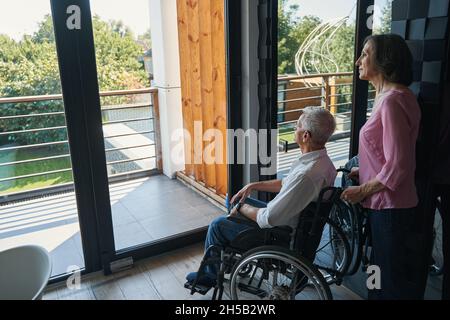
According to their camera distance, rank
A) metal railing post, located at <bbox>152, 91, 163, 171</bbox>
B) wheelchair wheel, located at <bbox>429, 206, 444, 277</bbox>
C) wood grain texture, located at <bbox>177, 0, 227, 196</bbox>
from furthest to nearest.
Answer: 1. metal railing post, located at <bbox>152, 91, 163, 171</bbox>
2. wood grain texture, located at <bbox>177, 0, 227, 196</bbox>
3. wheelchair wheel, located at <bbox>429, 206, 444, 277</bbox>

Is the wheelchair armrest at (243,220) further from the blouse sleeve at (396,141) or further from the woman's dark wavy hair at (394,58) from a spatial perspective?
the woman's dark wavy hair at (394,58)

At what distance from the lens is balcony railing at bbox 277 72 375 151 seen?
246 cm

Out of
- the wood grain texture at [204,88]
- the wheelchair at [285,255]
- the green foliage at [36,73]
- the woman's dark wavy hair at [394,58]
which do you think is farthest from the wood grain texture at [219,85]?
the woman's dark wavy hair at [394,58]

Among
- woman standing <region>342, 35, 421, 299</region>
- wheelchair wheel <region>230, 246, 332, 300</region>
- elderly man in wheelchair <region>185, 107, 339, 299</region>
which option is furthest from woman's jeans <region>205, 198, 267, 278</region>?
woman standing <region>342, 35, 421, 299</region>

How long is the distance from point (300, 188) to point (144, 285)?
1.19 m

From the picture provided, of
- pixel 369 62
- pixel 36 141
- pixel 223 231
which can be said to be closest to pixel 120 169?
pixel 36 141

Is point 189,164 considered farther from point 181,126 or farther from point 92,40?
point 92,40

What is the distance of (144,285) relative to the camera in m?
2.20

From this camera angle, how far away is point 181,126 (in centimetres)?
368

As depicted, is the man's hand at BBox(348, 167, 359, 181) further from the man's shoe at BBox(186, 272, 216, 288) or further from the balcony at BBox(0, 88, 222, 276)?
the balcony at BBox(0, 88, 222, 276)

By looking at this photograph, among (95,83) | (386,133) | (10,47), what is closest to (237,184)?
(95,83)

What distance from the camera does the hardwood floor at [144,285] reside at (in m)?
2.10
